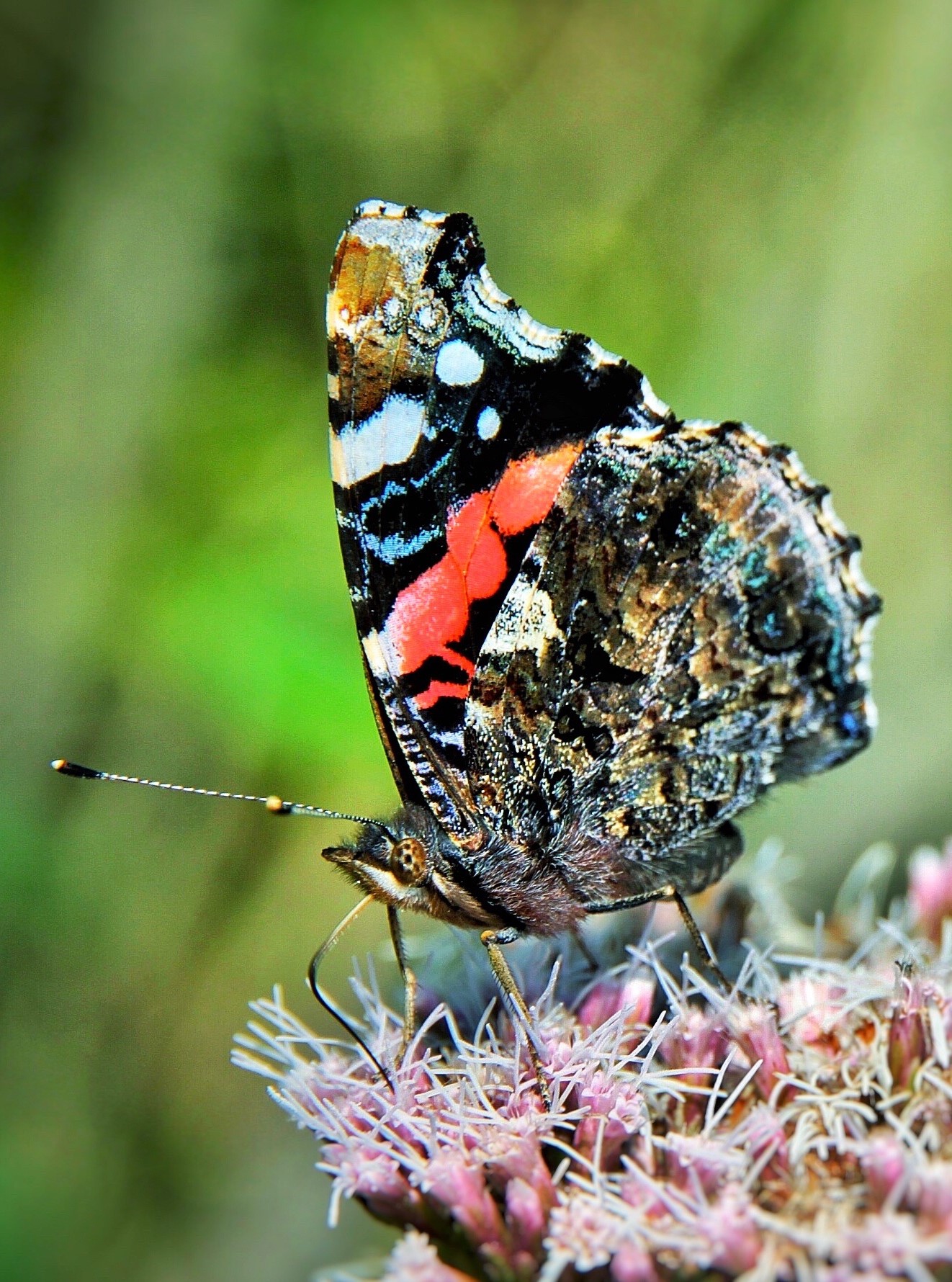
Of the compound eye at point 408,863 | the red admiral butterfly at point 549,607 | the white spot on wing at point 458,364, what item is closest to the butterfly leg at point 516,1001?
the red admiral butterfly at point 549,607

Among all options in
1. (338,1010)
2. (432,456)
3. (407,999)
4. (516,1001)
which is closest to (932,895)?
(516,1001)

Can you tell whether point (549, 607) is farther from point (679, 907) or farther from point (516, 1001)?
point (516, 1001)

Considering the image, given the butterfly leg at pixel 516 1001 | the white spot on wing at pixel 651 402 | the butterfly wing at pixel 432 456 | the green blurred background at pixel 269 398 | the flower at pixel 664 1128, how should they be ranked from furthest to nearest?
the green blurred background at pixel 269 398 → the white spot on wing at pixel 651 402 → the butterfly wing at pixel 432 456 → the butterfly leg at pixel 516 1001 → the flower at pixel 664 1128

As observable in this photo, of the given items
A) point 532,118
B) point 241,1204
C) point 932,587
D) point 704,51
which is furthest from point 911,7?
point 241,1204

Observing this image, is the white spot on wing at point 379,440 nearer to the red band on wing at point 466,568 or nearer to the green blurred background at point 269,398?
the red band on wing at point 466,568

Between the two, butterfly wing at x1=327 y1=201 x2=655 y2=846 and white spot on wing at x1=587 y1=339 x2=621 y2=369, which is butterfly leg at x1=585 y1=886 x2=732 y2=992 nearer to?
butterfly wing at x1=327 y1=201 x2=655 y2=846

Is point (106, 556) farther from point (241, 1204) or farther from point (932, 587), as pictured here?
point (932, 587)
